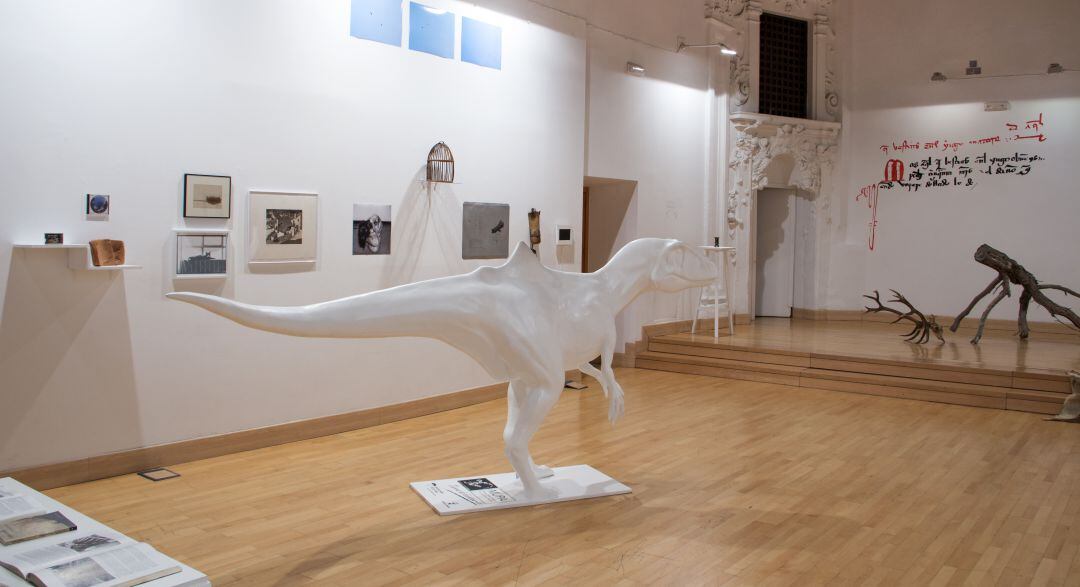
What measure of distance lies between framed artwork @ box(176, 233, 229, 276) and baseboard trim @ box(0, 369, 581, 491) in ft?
3.94

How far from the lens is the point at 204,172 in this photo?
19.8 ft

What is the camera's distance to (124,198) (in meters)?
5.62

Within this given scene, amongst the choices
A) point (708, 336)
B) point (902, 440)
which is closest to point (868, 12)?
point (708, 336)

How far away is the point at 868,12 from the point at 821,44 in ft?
3.35

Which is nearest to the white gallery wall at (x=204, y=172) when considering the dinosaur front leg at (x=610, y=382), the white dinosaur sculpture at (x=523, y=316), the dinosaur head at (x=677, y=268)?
Answer: the white dinosaur sculpture at (x=523, y=316)

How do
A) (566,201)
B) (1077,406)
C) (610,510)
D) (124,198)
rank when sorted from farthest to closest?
(566,201)
(1077,406)
(124,198)
(610,510)

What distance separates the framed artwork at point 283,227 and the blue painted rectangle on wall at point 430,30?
1824 mm

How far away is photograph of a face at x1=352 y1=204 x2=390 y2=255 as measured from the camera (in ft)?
23.4

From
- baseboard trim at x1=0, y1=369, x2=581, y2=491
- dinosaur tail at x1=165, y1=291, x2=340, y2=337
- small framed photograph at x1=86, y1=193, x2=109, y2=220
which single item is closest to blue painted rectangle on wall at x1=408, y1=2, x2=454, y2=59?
small framed photograph at x1=86, y1=193, x2=109, y2=220

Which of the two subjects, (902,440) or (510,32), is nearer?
(902,440)

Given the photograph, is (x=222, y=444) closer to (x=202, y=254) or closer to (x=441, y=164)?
(x=202, y=254)

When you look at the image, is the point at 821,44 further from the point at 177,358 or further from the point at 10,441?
the point at 10,441

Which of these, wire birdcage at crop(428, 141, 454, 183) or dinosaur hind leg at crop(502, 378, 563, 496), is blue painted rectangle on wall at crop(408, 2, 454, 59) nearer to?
wire birdcage at crop(428, 141, 454, 183)

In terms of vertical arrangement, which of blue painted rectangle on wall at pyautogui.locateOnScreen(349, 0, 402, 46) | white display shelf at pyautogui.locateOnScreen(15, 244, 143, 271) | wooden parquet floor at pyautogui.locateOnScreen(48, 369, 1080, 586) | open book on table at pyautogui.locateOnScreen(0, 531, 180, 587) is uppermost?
blue painted rectangle on wall at pyautogui.locateOnScreen(349, 0, 402, 46)
